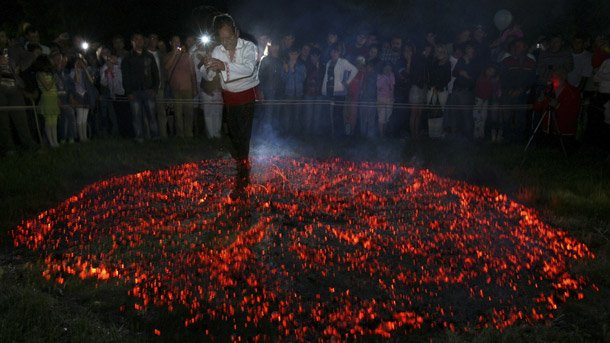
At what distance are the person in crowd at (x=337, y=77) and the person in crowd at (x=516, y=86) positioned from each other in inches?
134

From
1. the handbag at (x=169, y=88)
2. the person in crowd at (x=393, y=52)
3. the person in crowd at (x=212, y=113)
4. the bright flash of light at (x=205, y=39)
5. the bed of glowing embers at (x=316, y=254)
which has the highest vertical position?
the bright flash of light at (x=205, y=39)

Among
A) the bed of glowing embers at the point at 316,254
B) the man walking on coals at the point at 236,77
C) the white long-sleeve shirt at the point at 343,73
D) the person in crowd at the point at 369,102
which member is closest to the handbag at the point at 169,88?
the white long-sleeve shirt at the point at 343,73

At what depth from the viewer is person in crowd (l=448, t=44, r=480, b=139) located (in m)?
12.3

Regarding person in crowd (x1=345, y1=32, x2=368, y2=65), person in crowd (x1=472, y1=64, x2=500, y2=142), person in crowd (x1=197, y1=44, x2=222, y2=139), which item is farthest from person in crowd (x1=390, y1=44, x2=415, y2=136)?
person in crowd (x1=197, y1=44, x2=222, y2=139)

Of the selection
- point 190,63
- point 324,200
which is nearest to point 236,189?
point 324,200

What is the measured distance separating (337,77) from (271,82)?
5.24 ft

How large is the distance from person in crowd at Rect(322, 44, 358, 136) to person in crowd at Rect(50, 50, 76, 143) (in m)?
5.72

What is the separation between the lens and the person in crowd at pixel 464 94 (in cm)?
1227

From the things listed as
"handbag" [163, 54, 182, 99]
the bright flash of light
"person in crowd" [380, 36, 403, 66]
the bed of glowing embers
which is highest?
the bright flash of light

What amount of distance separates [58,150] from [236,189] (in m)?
4.41

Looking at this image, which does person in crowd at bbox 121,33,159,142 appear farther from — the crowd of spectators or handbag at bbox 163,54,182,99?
handbag at bbox 163,54,182,99

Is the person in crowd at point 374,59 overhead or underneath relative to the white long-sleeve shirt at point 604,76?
overhead

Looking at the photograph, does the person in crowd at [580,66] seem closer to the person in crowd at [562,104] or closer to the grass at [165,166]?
the person in crowd at [562,104]

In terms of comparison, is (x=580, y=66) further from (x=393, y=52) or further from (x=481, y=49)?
(x=393, y=52)
